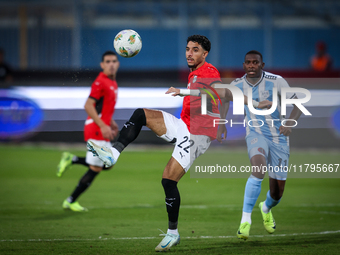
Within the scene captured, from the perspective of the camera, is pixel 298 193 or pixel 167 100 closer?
pixel 298 193

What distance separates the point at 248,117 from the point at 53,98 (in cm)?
908

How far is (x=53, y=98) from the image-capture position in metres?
13.7

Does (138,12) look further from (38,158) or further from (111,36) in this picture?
(38,158)

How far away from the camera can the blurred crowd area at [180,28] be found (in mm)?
16172

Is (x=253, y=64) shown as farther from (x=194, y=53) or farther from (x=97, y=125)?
(x=97, y=125)

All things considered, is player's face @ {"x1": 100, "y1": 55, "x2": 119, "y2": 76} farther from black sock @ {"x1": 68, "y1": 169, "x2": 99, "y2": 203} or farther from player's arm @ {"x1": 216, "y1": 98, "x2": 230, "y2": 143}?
player's arm @ {"x1": 216, "y1": 98, "x2": 230, "y2": 143}

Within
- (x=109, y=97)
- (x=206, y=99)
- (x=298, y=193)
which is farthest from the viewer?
(x=298, y=193)

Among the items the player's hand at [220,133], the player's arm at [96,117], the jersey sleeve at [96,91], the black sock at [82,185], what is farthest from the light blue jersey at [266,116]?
the black sock at [82,185]

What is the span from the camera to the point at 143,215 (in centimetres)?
693

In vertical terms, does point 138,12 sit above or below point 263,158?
above

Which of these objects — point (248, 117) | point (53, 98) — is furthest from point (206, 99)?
point (53, 98)

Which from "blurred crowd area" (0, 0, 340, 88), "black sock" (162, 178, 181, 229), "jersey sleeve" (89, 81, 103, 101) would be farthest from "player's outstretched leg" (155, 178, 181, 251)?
"blurred crowd area" (0, 0, 340, 88)

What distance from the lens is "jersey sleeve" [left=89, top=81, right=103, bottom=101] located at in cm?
701

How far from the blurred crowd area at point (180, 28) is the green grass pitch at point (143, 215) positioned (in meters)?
5.75
